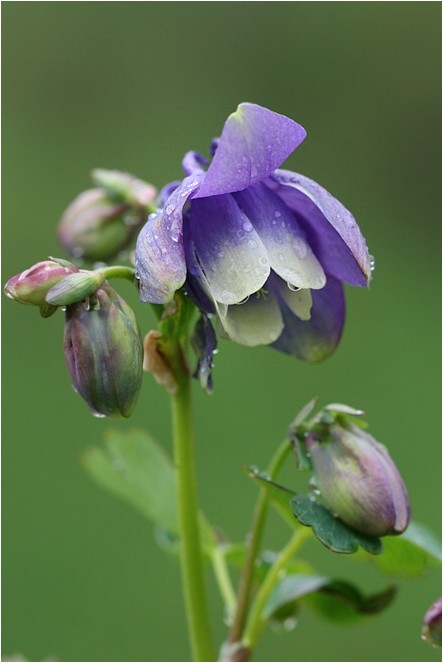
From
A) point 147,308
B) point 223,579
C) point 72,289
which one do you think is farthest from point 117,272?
point 147,308

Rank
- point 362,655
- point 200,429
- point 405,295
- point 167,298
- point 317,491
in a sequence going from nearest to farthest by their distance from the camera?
1. point 167,298
2. point 317,491
3. point 362,655
4. point 200,429
5. point 405,295

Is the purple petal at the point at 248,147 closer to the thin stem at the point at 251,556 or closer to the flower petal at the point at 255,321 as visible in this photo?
the flower petal at the point at 255,321

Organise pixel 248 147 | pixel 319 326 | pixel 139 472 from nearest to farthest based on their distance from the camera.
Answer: pixel 248 147 → pixel 319 326 → pixel 139 472

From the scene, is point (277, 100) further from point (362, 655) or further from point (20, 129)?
point (362, 655)

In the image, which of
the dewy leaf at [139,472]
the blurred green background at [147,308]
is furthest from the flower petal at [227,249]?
the blurred green background at [147,308]

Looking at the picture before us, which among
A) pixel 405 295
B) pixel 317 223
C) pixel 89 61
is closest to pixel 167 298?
pixel 317 223

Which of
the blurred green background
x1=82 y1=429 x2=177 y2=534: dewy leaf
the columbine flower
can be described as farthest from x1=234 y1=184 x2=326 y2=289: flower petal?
the blurred green background

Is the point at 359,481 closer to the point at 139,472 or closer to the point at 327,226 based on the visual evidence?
the point at 327,226
